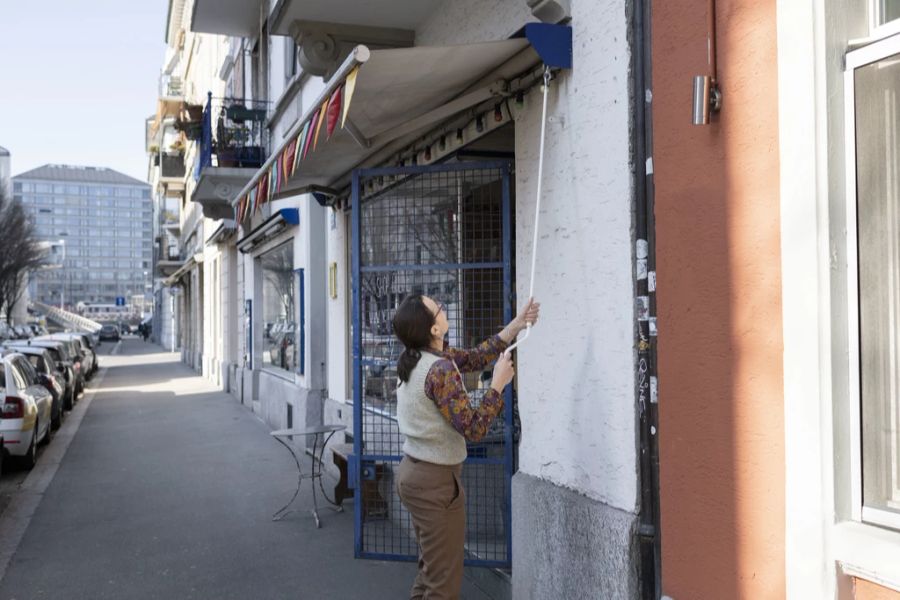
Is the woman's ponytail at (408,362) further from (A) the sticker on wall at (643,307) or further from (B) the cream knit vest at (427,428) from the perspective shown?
(A) the sticker on wall at (643,307)

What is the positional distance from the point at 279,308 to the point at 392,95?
390 inches

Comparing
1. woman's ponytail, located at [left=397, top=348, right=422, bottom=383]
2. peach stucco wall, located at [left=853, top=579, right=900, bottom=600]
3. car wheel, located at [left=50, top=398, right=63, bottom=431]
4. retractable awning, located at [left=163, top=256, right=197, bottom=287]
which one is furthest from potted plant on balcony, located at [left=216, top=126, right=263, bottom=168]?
peach stucco wall, located at [left=853, top=579, right=900, bottom=600]

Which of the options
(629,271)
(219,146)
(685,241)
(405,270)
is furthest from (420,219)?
(219,146)

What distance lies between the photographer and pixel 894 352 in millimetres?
2580

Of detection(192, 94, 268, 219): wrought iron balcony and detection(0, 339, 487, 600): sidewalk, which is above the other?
detection(192, 94, 268, 219): wrought iron balcony

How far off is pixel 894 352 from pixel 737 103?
1.06 meters

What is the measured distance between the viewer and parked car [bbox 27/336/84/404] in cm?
1762

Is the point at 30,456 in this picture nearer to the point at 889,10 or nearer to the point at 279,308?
the point at 279,308

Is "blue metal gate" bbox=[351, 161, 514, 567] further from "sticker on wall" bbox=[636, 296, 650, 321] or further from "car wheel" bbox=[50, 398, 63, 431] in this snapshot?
"car wheel" bbox=[50, 398, 63, 431]

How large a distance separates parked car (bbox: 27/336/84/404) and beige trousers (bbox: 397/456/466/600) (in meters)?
15.5

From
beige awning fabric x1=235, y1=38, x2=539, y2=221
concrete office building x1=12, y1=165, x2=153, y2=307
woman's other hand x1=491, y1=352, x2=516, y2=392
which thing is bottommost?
woman's other hand x1=491, y1=352, x2=516, y2=392

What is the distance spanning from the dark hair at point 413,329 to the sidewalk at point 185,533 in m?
2.32

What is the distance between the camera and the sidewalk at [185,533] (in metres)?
5.85

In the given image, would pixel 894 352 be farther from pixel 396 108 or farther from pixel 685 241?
pixel 396 108
